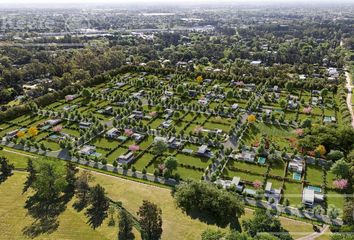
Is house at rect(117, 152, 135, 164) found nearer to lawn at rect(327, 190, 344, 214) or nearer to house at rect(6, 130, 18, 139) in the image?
house at rect(6, 130, 18, 139)

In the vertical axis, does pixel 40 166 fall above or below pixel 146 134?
above

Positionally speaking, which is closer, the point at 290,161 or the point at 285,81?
the point at 290,161

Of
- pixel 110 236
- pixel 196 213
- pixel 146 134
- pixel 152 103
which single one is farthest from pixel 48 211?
pixel 152 103

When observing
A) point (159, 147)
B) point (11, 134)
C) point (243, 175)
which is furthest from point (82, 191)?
point (11, 134)

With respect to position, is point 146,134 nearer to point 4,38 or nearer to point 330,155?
point 330,155

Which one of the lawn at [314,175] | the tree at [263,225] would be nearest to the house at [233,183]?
the tree at [263,225]

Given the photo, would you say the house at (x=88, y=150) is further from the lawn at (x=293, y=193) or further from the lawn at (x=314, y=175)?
the lawn at (x=314, y=175)
